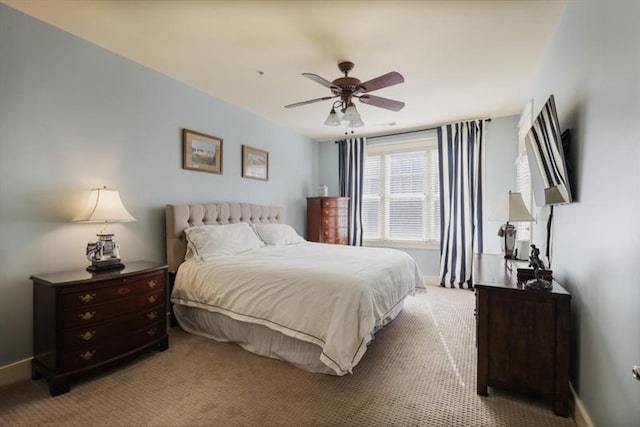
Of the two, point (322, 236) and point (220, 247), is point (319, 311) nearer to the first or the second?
point (220, 247)

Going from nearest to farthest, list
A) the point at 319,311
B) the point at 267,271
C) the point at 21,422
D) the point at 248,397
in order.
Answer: the point at 21,422 → the point at 248,397 → the point at 319,311 → the point at 267,271

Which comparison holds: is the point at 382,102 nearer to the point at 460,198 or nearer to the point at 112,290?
the point at 460,198

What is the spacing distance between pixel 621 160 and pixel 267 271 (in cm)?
230

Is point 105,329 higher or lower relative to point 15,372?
higher

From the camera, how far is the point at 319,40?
2537mm

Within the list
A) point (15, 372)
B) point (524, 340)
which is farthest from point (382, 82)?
point (15, 372)

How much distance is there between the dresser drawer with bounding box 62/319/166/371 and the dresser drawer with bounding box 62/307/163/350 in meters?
0.03

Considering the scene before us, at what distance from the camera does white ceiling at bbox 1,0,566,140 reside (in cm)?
217

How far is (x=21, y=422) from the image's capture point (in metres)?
1.76

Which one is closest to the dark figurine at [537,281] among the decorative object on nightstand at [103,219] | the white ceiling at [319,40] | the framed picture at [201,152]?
the white ceiling at [319,40]

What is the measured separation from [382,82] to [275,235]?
2342 millimetres

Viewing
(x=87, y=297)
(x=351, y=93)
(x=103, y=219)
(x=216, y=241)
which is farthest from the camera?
(x=216, y=241)

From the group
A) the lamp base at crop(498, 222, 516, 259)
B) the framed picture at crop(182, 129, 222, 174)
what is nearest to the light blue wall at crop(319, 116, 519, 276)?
the lamp base at crop(498, 222, 516, 259)

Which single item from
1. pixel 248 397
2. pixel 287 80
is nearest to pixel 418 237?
pixel 287 80
